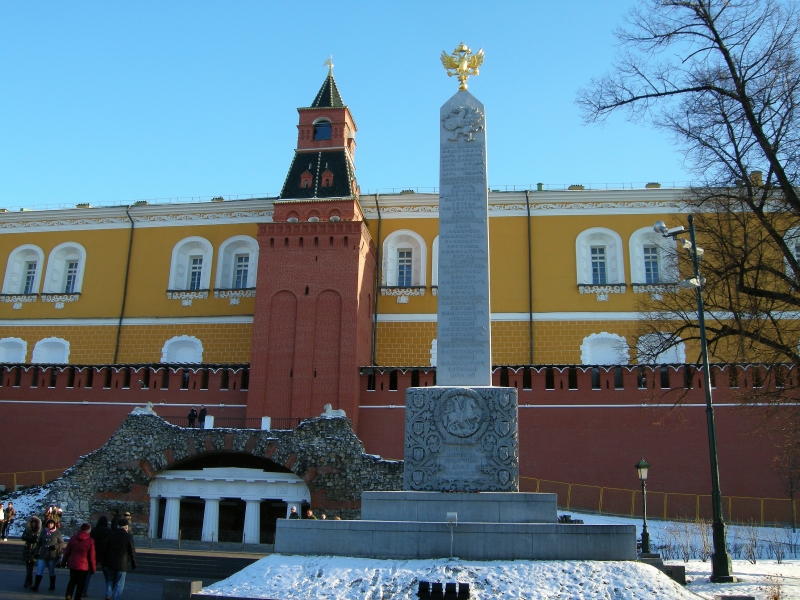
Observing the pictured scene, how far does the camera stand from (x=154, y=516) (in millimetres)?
22062

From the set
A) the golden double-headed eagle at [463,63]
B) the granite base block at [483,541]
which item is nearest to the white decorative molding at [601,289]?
the golden double-headed eagle at [463,63]

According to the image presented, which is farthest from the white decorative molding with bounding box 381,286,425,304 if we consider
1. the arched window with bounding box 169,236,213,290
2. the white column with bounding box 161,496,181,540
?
the white column with bounding box 161,496,181,540

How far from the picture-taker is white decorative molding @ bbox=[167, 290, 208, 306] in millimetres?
32406

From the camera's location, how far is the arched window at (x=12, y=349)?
3316 cm

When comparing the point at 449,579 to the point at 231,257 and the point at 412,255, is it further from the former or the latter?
the point at 231,257

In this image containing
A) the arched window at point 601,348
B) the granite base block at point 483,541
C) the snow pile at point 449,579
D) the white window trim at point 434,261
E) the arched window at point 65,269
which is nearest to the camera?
the snow pile at point 449,579

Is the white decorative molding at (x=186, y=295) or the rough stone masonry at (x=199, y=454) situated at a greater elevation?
the white decorative molding at (x=186, y=295)

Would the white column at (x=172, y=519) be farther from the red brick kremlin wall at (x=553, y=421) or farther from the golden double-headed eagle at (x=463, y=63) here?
the golden double-headed eagle at (x=463, y=63)

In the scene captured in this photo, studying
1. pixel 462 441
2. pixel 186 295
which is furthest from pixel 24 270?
pixel 462 441

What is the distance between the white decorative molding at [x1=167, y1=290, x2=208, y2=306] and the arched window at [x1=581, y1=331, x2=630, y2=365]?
1469 centimetres

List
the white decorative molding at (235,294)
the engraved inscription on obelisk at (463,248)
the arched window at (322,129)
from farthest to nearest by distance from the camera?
the arched window at (322,129) < the white decorative molding at (235,294) < the engraved inscription on obelisk at (463,248)

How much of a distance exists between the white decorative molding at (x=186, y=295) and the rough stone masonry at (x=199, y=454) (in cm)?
1036

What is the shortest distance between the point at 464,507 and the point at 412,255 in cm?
2187

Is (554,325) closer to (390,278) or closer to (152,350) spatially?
(390,278)
